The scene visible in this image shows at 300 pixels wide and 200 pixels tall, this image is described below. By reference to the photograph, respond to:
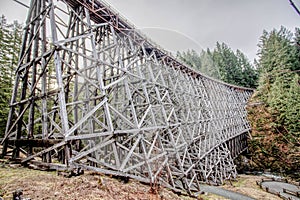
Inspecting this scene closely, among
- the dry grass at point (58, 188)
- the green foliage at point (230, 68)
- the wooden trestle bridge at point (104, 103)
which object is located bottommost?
the dry grass at point (58, 188)

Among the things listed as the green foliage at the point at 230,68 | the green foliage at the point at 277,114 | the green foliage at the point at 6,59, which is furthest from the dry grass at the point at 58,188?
the green foliage at the point at 230,68

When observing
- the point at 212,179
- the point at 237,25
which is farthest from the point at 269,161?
the point at 237,25

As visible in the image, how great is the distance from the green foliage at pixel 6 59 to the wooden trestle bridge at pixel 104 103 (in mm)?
2199

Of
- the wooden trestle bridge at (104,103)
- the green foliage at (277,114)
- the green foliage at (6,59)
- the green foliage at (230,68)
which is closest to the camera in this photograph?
the wooden trestle bridge at (104,103)

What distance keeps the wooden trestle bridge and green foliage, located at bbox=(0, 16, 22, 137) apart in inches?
A: 86.6

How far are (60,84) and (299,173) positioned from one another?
887 inches

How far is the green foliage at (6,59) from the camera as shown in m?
11.9

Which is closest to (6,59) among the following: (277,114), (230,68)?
(277,114)

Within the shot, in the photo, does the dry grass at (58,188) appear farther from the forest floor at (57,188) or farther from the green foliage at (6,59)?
the green foliage at (6,59)

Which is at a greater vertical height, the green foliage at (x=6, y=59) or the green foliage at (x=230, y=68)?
the green foliage at (x=230, y=68)

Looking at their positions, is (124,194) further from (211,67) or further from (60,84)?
(211,67)

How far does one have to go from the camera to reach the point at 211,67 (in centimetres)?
3888

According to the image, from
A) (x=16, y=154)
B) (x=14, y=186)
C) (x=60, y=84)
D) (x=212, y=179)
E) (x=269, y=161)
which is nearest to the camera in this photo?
(x=14, y=186)

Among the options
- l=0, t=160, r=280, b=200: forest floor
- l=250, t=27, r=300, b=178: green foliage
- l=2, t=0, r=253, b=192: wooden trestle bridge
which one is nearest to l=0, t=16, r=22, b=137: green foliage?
l=2, t=0, r=253, b=192: wooden trestle bridge
